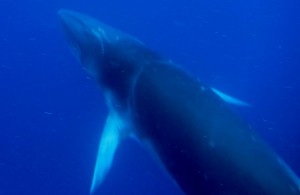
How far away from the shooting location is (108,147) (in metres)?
6.84

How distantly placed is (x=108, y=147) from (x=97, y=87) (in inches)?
222

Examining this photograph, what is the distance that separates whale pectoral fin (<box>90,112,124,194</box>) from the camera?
6544 mm

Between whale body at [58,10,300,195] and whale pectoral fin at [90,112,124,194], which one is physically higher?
whale body at [58,10,300,195]

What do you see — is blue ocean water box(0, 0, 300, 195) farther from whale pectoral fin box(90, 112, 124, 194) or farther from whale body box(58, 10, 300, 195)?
whale body box(58, 10, 300, 195)

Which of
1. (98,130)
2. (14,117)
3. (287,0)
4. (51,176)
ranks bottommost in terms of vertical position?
(51,176)

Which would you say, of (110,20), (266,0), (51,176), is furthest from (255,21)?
(51,176)

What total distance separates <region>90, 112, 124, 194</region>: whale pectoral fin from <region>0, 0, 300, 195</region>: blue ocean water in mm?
4955

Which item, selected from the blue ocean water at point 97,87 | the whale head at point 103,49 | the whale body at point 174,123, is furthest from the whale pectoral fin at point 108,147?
the blue ocean water at point 97,87

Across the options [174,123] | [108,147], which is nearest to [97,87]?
[108,147]

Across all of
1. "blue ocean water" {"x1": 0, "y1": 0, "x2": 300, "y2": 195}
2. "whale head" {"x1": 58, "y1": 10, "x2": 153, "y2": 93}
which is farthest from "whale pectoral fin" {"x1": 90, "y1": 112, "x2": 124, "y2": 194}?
"blue ocean water" {"x1": 0, "y1": 0, "x2": 300, "y2": 195}

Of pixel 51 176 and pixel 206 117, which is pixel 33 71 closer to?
pixel 51 176

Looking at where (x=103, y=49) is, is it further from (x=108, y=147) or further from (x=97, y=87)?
(x=97, y=87)

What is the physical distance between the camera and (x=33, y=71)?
13.7m

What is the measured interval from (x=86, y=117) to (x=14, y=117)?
2.38 m
